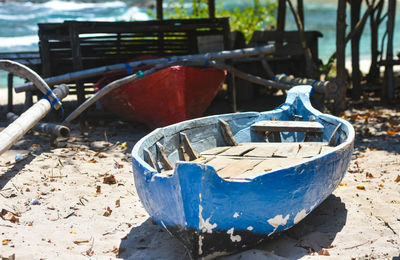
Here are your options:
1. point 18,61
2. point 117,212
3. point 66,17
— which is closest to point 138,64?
point 18,61

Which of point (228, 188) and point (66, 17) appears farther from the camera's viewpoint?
point (66, 17)

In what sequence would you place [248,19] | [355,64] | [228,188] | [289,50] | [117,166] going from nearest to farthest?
[228,188] < [117,166] < [355,64] < [289,50] < [248,19]

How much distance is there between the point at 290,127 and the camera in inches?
214

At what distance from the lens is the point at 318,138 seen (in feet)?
18.4

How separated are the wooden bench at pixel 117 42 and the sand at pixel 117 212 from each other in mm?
2271

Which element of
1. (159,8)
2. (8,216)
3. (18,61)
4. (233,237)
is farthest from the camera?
(159,8)

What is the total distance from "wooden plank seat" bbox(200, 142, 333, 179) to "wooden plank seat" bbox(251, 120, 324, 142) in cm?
31

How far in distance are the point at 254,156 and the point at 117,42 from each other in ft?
17.8

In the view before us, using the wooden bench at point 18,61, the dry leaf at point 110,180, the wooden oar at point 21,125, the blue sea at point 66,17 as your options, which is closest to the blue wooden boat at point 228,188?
the dry leaf at point 110,180

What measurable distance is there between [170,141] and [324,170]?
1600 millimetres

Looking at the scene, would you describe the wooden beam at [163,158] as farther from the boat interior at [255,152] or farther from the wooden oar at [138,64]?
the wooden oar at [138,64]

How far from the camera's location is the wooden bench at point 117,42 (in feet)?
28.5

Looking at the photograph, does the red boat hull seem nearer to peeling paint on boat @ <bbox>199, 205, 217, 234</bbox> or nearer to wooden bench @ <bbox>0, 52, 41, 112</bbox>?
wooden bench @ <bbox>0, 52, 41, 112</bbox>

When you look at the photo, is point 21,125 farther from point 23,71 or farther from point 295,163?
point 295,163
